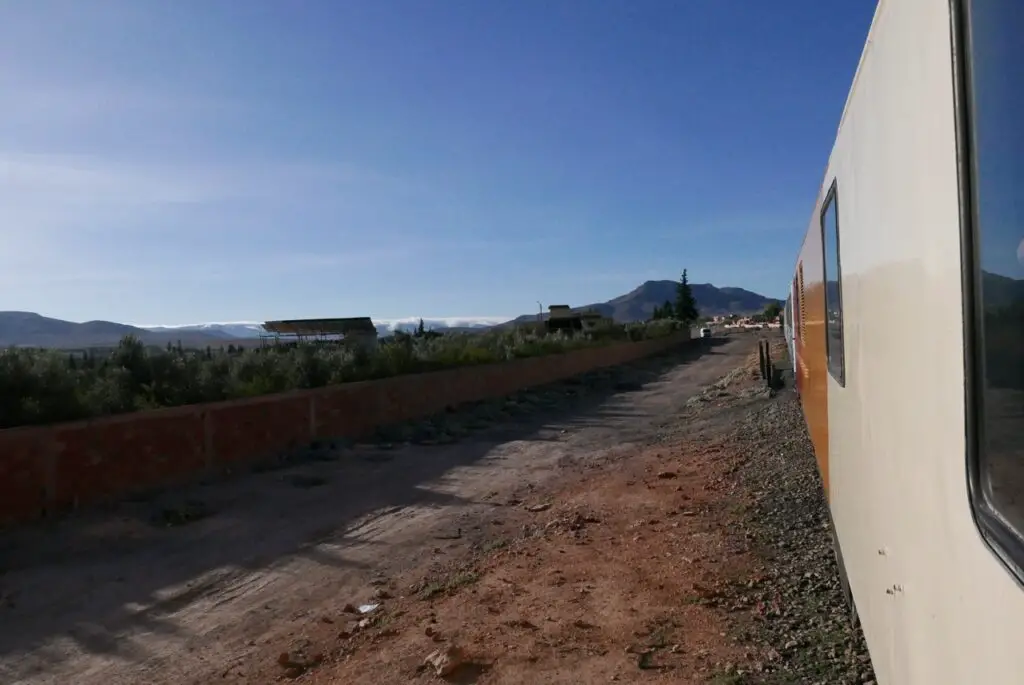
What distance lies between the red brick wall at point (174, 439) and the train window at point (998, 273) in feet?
37.1

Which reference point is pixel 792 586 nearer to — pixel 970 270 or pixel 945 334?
pixel 945 334

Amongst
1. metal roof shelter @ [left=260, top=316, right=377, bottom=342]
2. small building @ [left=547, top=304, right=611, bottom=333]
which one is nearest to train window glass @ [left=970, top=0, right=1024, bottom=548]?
metal roof shelter @ [left=260, top=316, right=377, bottom=342]

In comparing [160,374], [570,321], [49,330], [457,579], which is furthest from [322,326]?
[49,330]

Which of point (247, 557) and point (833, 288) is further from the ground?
point (833, 288)

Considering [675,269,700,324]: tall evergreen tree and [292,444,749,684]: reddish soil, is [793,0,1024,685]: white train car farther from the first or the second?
[675,269,700,324]: tall evergreen tree

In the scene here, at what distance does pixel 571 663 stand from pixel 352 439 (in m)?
13.2

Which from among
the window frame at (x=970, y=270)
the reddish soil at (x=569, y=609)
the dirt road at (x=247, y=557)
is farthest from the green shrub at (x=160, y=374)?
the window frame at (x=970, y=270)

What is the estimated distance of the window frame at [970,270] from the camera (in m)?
1.56

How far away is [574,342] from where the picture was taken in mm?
41031

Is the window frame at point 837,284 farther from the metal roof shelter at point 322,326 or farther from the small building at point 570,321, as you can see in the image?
the small building at point 570,321

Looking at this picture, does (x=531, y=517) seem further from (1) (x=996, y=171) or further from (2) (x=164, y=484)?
(1) (x=996, y=171)

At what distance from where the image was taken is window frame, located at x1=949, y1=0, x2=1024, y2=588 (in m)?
1.56

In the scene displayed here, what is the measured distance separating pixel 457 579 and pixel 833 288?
4455 millimetres

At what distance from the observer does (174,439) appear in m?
13.4
